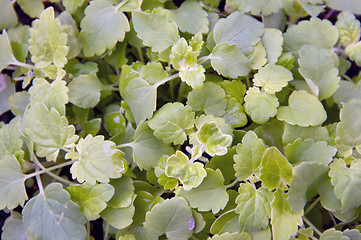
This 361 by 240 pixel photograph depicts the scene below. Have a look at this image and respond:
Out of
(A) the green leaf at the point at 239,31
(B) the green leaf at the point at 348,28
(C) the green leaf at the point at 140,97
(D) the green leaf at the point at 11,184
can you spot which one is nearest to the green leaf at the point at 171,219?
(C) the green leaf at the point at 140,97

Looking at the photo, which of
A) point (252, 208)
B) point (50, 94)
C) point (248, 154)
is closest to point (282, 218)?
point (252, 208)

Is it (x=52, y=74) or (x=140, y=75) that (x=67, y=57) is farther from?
(x=140, y=75)

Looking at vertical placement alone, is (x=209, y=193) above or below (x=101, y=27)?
below

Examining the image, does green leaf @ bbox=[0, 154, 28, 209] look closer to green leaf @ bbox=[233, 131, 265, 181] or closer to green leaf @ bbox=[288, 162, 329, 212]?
green leaf @ bbox=[233, 131, 265, 181]

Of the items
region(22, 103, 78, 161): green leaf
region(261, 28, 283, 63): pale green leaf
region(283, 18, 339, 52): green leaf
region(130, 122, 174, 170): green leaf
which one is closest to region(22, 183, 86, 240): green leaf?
region(22, 103, 78, 161): green leaf

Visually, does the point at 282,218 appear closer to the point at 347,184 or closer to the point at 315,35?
the point at 347,184

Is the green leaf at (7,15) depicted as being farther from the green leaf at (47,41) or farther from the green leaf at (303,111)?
the green leaf at (303,111)

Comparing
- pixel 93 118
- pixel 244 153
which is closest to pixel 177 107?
pixel 244 153
